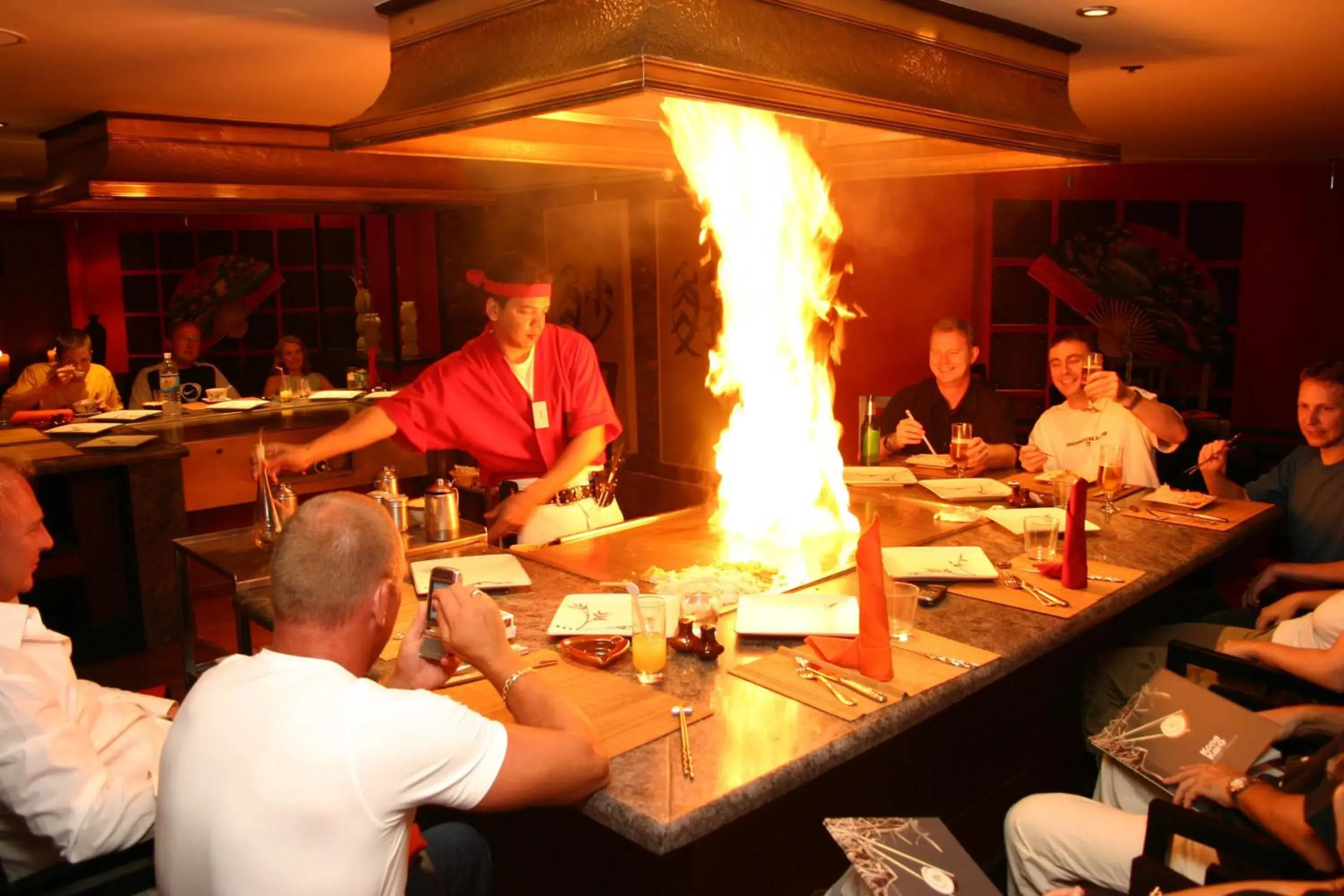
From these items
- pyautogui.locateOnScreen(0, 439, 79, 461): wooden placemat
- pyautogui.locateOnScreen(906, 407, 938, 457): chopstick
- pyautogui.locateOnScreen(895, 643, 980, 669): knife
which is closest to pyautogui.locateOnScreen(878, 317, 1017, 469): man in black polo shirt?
pyautogui.locateOnScreen(906, 407, 938, 457): chopstick

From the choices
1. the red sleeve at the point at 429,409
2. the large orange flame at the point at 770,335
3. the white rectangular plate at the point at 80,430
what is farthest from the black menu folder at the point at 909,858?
the white rectangular plate at the point at 80,430

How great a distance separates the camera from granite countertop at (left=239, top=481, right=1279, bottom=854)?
169 centimetres

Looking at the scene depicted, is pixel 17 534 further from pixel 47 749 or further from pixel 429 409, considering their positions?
pixel 429 409

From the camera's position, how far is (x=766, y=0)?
216cm

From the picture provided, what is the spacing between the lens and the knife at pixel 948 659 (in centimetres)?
222

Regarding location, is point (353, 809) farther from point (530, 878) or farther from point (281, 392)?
point (281, 392)

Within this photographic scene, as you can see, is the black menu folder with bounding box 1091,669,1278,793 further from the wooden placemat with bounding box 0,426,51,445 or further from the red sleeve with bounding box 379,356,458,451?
the wooden placemat with bounding box 0,426,51,445

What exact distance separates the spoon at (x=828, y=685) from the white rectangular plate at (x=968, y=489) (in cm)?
179

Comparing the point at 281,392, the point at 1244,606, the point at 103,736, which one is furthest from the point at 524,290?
the point at 281,392

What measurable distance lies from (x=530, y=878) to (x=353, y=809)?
0.99 meters

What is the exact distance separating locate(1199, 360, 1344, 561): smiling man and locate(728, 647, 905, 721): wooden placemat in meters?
2.20

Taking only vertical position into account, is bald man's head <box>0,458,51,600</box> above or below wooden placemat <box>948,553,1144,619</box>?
above

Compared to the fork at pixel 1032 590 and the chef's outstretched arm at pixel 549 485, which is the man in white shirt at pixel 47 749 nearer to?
the chef's outstretched arm at pixel 549 485

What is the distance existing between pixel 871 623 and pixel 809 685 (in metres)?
0.19
